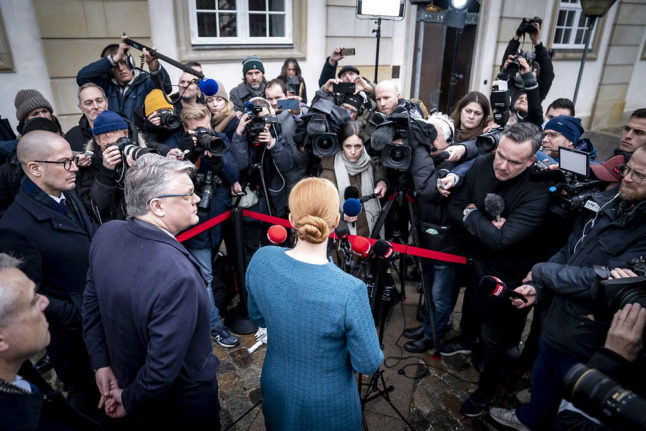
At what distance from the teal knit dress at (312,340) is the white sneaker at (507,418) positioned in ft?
4.92

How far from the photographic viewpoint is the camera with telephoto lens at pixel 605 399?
1.05 meters

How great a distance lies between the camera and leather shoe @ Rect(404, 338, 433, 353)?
3.48 metres

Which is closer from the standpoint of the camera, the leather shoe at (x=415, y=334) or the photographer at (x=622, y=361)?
the photographer at (x=622, y=361)

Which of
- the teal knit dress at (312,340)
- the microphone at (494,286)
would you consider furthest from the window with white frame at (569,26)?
the teal knit dress at (312,340)

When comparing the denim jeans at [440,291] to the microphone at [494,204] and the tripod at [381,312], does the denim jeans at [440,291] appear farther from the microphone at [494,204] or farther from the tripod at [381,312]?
the microphone at [494,204]

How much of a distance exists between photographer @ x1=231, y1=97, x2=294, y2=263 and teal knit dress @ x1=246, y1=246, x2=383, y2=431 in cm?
176

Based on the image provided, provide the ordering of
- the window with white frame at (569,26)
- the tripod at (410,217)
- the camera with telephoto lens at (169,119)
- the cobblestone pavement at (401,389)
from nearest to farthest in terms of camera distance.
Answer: the cobblestone pavement at (401,389), the tripod at (410,217), the camera with telephoto lens at (169,119), the window with white frame at (569,26)

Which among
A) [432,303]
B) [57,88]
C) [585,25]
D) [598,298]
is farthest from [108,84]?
[585,25]

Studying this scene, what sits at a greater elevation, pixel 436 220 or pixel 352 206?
pixel 352 206

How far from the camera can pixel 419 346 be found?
3.48 m

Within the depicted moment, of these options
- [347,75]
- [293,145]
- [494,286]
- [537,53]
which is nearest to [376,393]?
[494,286]

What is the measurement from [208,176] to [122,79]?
7.08 feet

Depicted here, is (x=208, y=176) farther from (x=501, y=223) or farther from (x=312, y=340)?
(x=501, y=223)

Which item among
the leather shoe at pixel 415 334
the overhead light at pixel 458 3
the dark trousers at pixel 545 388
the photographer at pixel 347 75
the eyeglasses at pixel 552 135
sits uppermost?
the overhead light at pixel 458 3
